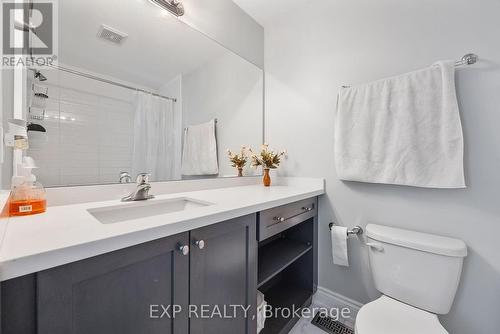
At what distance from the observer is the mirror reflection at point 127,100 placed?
893 millimetres

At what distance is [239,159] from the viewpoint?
1.73 meters

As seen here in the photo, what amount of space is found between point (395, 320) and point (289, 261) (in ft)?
1.81

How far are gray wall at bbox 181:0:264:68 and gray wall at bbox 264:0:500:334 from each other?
12 cm

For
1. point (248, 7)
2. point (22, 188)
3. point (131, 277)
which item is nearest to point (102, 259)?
point (131, 277)

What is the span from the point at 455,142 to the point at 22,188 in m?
1.81

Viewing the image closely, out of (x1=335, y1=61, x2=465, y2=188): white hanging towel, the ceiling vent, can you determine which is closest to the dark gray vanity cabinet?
(x1=335, y1=61, x2=465, y2=188): white hanging towel

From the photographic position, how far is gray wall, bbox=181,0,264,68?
144 centimetres

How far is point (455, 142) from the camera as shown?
1015mm

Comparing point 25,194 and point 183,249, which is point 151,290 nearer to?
point 183,249

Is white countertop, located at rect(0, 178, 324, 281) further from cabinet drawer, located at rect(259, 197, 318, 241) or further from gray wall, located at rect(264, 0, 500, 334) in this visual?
gray wall, located at rect(264, 0, 500, 334)

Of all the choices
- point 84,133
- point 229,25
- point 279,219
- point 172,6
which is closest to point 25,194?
point 84,133

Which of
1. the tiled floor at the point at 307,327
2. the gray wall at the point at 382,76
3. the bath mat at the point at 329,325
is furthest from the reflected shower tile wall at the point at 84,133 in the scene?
the bath mat at the point at 329,325

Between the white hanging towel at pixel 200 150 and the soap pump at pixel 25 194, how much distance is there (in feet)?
2.27

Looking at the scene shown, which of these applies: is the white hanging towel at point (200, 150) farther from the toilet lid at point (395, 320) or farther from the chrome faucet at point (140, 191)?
the toilet lid at point (395, 320)
